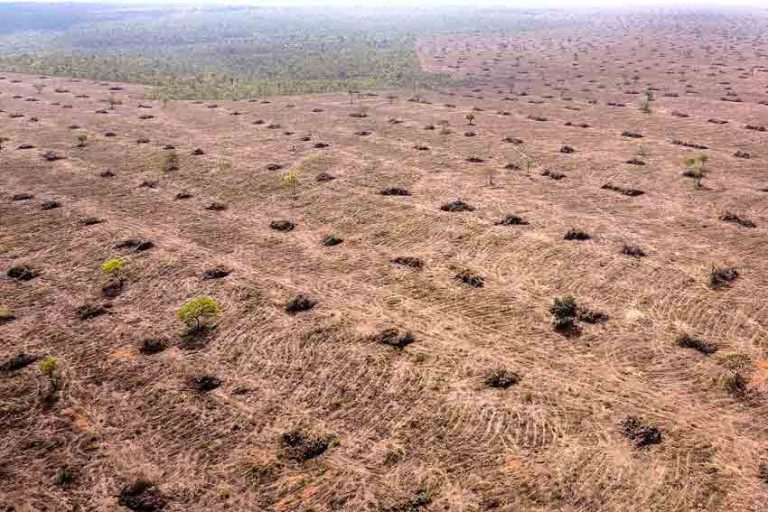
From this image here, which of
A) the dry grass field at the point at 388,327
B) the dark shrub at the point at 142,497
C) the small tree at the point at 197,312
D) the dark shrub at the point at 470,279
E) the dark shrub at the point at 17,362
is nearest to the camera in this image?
the dark shrub at the point at 142,497

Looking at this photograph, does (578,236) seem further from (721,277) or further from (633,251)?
(721,277)

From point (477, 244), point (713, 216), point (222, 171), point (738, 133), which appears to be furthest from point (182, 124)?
point (738, 133)

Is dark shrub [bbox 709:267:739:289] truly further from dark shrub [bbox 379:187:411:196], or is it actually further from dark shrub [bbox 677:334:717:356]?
A: dark shrub [bbox 379:187:411:196]

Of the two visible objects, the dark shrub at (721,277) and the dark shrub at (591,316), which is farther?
the dark shrub at (721,277)

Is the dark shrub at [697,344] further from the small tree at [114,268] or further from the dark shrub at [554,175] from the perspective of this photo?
the small tree at [114,268]

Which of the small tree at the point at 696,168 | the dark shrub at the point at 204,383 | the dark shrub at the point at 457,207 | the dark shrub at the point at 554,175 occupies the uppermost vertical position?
the small tree at the point at 696,168

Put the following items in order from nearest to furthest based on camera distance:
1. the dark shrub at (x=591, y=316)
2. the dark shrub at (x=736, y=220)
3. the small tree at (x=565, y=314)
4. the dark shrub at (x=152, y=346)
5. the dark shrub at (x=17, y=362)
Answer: the dark shrub at (x=17, y=362) < the dark shrub at (x=152, y=346) < the small tree at (x=565, y=314) < the dark shrub at (x=591, y=316) < the dark shrub at (x=736, y=220)

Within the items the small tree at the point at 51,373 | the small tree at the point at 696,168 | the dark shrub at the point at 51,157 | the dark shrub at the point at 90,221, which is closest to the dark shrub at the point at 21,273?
the dark shrub at the point at 90,221

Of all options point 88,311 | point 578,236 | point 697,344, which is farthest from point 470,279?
point 88,311
